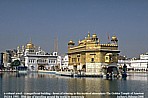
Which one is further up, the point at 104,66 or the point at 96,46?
the point at 96,46

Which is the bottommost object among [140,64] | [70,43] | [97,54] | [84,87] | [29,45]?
[84,87]

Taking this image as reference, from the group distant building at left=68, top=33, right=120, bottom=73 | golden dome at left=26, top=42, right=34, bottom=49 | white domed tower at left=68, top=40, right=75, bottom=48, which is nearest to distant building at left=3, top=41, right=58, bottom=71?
golden dome at left=26, top=42, right=34, bottom=49

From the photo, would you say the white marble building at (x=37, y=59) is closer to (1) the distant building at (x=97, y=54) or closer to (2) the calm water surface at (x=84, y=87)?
(1) the distant building at (x=97, y=54)

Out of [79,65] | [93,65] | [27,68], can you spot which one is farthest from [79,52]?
[27,68]

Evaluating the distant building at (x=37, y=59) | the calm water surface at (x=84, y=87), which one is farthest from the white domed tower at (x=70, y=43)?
the calm water surface at (x=84, y=87)

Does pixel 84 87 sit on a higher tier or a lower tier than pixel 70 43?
lower

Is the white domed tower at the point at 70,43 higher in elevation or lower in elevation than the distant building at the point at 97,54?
higher

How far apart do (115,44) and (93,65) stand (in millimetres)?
5012

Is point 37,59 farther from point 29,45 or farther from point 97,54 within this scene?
point 97,54

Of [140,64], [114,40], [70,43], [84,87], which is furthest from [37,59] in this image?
[84,87]

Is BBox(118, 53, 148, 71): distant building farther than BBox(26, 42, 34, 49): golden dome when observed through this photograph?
Yes

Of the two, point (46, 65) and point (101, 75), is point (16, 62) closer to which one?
point (46, 65)

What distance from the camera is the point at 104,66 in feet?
156

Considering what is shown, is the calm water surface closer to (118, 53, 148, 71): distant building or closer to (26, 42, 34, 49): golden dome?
(26, 42, 34, 49): golden dome
